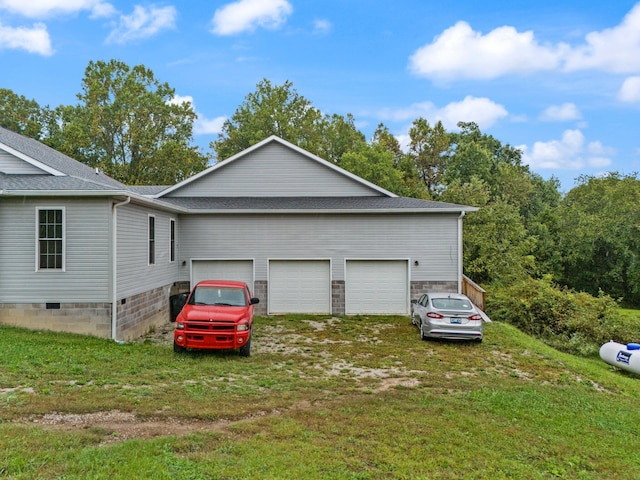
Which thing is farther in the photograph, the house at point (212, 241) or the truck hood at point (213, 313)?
the house at point (212, 241)

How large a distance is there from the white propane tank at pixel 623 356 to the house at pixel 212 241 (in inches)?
195

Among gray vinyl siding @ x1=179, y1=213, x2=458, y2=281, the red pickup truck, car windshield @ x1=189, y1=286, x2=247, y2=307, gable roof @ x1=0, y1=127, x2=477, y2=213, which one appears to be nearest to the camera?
the red pickup truck

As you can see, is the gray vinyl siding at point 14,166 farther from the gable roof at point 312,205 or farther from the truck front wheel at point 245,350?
the truck front wheel at point 245,350

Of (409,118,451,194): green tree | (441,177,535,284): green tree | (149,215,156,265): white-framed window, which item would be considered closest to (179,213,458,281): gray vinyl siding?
(149,215,156,265): white-framed window

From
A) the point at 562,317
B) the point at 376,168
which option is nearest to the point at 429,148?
the point at 376,168

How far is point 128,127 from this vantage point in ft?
108

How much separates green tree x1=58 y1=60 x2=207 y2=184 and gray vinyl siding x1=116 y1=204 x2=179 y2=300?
794 inches

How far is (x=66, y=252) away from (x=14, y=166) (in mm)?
3731

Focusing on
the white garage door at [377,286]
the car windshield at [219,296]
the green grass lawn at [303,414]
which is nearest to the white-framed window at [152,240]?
the green grass lawn at [303,414]

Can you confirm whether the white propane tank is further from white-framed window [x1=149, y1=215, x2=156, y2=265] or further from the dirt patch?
white-framed window [x1=149, y1=215, x2=156, y2=265]

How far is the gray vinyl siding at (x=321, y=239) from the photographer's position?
15.3m

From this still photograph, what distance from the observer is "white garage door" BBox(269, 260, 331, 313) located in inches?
608

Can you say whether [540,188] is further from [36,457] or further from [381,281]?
[36,457]

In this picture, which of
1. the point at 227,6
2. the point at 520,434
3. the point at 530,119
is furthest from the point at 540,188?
the point at 520,434
